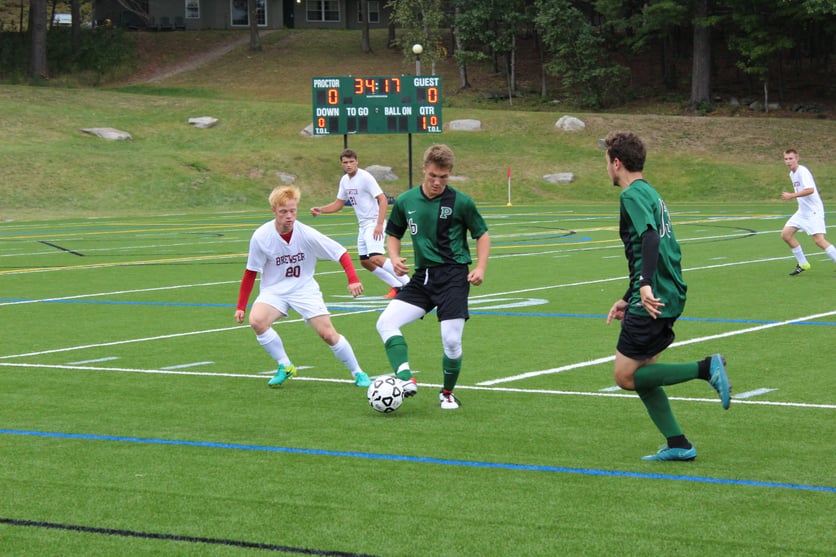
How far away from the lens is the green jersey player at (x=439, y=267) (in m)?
9.37

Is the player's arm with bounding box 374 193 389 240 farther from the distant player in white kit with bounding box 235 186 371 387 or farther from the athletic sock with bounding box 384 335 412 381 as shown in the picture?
the athletic sock with bounding box 384 335 412 381

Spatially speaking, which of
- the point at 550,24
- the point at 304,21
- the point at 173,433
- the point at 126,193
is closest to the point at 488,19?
the point at 550,24

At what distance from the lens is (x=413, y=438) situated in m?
8.38

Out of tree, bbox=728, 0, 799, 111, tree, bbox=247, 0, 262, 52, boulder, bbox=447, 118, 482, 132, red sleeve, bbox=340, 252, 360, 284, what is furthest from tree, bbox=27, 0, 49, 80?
red sleeve, bbox=340, 252, 360, 284

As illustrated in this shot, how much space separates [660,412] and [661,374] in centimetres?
34

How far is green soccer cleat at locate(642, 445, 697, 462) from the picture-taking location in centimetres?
753

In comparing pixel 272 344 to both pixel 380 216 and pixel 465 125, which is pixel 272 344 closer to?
pixel 380 216

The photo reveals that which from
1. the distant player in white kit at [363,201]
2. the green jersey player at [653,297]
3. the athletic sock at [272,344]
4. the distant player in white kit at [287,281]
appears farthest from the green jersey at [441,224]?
the distant player in white kit at [363,201]

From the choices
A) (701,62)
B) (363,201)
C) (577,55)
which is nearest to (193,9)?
(577,55)

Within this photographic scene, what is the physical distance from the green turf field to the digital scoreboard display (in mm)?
26330

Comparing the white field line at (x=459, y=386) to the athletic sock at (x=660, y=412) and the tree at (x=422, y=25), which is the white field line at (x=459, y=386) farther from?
the tree at (x=422, y=25)

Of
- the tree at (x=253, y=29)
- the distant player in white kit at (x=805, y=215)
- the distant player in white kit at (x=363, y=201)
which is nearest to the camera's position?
the distant player in white kit at (x=363, y=201)

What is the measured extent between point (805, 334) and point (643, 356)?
21.2ft

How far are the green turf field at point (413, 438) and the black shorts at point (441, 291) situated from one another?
81 cm
